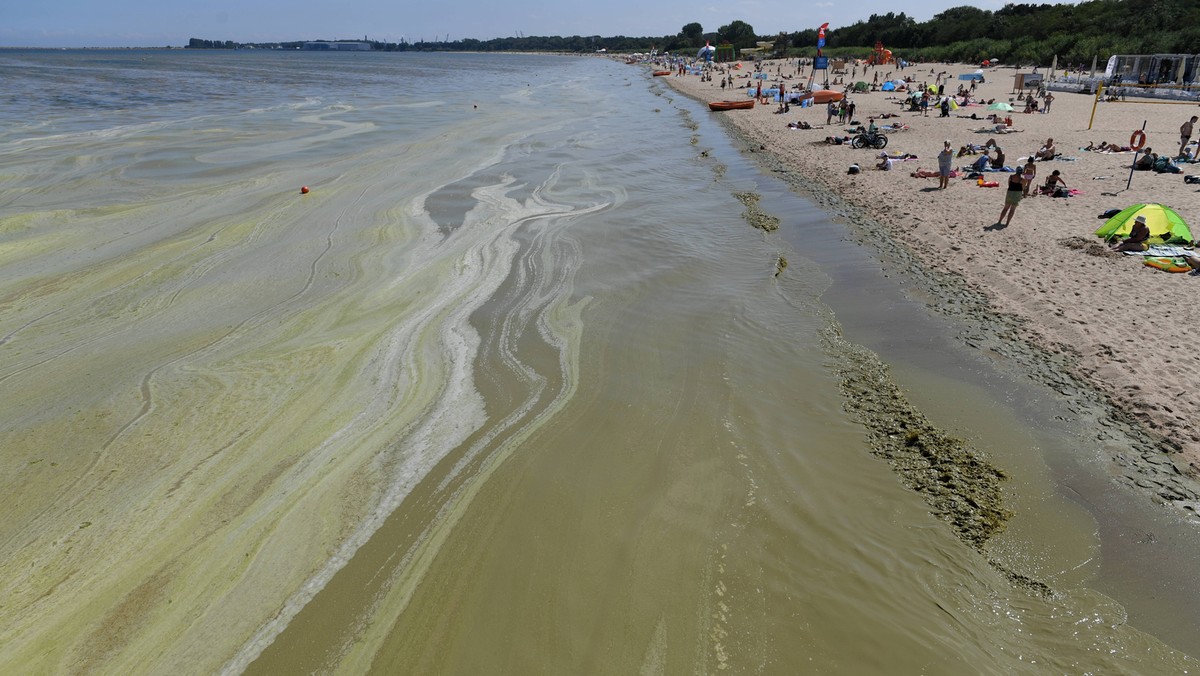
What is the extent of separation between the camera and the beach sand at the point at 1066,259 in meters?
7.20

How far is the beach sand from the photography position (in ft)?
23.6

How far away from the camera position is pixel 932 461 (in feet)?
21.4

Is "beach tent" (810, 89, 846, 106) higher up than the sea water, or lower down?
higher up

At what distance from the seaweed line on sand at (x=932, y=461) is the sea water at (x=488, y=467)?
0.57ft

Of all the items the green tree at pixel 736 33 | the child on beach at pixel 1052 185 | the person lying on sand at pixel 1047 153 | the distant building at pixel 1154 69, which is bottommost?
the child on beach at pixel 1052 185

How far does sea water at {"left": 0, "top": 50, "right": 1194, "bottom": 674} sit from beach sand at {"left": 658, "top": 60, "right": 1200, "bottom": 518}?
1.10 m

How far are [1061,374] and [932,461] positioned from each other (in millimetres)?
3297

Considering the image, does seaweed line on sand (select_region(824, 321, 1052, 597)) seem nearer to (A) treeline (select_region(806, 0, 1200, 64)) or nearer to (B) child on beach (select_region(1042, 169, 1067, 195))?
(B) child on beach (select_region(1042, 169, 1067, 195))

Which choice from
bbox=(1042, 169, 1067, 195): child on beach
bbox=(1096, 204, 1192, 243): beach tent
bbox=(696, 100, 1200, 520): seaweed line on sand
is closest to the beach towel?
bbox=(1096, 204, 1192, 243): beach tent

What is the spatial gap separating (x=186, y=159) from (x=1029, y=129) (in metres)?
34.9

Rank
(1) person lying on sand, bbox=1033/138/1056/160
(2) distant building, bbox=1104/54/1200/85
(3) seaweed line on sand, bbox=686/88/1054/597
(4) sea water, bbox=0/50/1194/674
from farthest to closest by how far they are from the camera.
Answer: (2) distant building, bbox=1104/54/1200/85
(1) person lying on sand, bbox=1033/138/1056/160
(3) seaweed line on sand, bbox=686/88/1054/597
(4) sea water, bbox=0/50/1194/674

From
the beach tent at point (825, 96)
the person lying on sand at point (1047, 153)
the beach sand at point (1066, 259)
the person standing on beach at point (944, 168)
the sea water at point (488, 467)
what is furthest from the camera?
the beach tent at point (825, 96)

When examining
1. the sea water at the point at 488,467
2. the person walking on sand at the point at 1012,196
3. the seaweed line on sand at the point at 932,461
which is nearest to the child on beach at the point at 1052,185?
the person walking on sand at the point at 1012,196

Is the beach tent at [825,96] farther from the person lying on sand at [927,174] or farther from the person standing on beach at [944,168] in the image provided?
the person standing on beach at [944,168]
